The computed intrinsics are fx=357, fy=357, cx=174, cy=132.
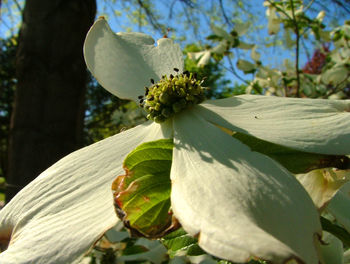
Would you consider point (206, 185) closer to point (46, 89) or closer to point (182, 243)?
point (182, 243)

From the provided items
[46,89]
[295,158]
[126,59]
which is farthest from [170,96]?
[46,89]

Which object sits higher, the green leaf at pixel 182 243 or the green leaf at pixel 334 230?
the green leaf at pixel 334 230

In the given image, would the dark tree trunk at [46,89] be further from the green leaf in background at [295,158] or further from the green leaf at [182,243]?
the green leaf in background at [295,158]

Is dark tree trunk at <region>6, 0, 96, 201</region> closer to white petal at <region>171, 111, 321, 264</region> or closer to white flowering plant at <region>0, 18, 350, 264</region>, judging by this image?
white flowering plant at <region>0, 18, 350, 264</region>

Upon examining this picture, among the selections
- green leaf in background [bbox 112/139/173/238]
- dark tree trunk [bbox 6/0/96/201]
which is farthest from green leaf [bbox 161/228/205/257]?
dark tree trunk [bbox 6/0/96/201]

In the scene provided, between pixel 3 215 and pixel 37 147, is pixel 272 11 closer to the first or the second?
pixel 37 147

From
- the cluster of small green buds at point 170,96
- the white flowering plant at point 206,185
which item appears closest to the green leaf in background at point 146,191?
the white flowering plant at point 206,185
